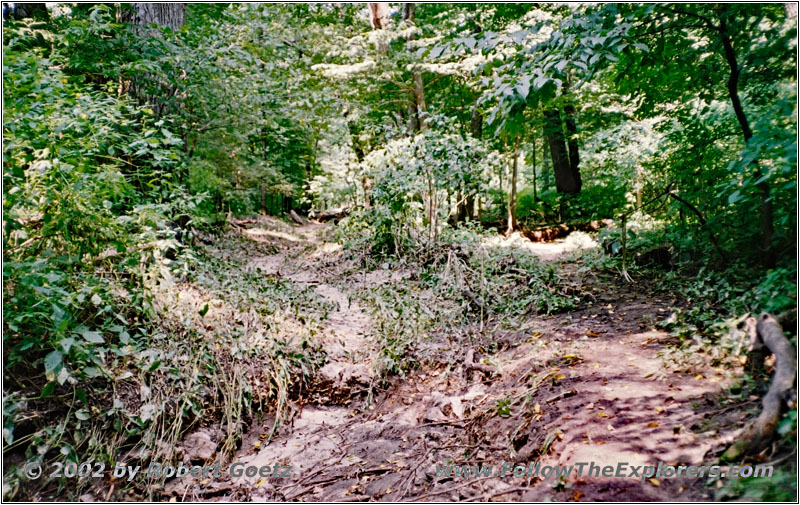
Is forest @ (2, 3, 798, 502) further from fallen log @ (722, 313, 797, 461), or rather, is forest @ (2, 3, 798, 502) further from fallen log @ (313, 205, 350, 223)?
fallen log @ (313, 205, 350, 223)

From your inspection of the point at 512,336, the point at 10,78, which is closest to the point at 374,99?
the point at 512,336

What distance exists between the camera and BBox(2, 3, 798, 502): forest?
2.30 metres

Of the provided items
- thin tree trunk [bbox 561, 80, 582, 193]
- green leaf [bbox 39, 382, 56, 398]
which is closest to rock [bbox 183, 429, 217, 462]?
green leaf [bbox 39, 382, 56, 398]

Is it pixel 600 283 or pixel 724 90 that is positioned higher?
pixel 724 90

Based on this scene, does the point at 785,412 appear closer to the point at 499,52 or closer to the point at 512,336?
the point at 512,336

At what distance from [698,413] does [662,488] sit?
0.62 metres

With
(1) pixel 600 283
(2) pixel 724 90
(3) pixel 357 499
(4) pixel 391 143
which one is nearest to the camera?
(3) pixel 357 499

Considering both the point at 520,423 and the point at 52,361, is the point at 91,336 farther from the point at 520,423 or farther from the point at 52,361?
the point at 520,423

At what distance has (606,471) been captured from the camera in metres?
2.03

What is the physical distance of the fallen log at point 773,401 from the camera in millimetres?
1786

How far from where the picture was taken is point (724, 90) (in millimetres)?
3510

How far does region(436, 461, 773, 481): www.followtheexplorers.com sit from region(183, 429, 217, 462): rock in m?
1.65

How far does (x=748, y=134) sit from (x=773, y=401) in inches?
73.2

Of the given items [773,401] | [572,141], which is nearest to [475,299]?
[773,401]
